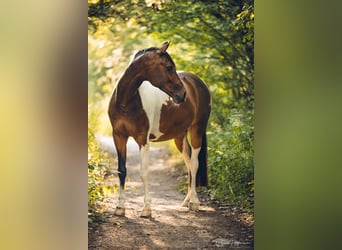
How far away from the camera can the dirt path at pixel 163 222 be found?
12.9 feet

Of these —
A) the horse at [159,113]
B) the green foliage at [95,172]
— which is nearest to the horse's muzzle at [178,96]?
the horse at [159,113]

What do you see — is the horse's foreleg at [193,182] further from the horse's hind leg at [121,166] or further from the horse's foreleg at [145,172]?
the horse's hind leg at [121,166]

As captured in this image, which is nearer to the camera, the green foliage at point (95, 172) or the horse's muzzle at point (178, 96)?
the green foliage at point (95, 172)

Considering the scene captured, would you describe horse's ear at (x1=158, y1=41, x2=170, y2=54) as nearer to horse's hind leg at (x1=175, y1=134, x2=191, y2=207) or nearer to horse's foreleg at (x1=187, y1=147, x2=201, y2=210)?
horse's hind leg at (x1=175, y1=134, x2=191, y2=207)

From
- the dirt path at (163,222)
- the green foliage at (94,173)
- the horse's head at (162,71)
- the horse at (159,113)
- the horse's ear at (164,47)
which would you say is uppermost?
the horse's ear at (164,47)

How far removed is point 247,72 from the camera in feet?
13.3

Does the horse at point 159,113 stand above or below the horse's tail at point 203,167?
above

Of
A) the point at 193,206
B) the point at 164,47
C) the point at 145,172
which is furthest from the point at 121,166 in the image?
the point at 164,47

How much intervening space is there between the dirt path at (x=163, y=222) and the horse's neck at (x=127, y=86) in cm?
32

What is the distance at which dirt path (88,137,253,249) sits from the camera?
155 inches

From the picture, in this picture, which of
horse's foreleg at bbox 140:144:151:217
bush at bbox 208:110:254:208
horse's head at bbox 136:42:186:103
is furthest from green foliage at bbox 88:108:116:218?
bush at bbox 208:110:254:208
